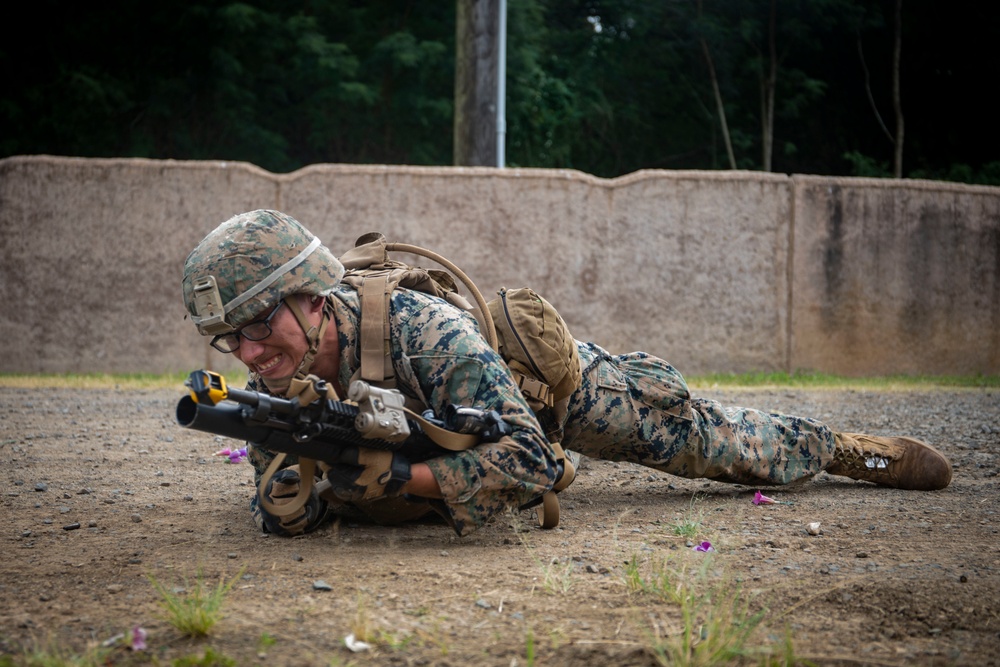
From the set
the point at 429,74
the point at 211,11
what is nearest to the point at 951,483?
the point at 429,74

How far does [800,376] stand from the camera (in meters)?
8.66

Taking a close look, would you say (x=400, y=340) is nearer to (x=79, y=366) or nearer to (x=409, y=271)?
(x=409, y=271)

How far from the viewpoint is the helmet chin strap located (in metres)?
3.06

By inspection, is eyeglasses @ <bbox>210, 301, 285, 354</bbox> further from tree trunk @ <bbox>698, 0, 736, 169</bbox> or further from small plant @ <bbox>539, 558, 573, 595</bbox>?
tree trunk @ <bbox>698, 0, 736, 169</bbox>

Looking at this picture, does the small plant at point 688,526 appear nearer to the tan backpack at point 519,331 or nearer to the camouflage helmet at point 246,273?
the tan backpack at point 519,331

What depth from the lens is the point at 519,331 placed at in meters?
3.31

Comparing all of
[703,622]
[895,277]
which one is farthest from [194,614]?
[895,277]

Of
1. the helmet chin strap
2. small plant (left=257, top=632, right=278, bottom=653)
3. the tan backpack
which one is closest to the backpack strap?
the tan backpack

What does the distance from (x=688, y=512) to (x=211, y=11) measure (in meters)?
13.5

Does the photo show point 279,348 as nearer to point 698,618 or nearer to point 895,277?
point 698,618

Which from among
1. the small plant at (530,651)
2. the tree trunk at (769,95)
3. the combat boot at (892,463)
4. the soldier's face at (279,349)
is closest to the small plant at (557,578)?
the small plant at (530,651)

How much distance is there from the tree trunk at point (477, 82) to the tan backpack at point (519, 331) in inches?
251

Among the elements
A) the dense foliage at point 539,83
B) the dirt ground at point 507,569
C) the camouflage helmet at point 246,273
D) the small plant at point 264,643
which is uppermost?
the dense foliage at point 539,83

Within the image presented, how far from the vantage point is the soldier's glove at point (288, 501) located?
331 cm
